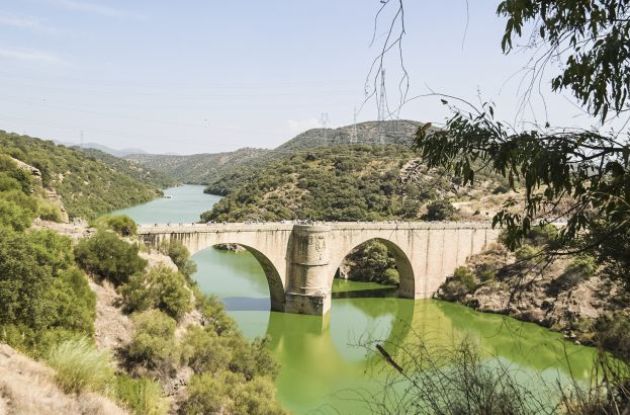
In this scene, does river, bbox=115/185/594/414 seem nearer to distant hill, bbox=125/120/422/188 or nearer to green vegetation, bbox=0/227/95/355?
green vegetation, bbox=0/227/95/355

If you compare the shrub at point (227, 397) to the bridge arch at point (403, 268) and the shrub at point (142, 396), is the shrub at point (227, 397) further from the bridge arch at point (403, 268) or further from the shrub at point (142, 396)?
the bridge arch at point (403, 268)

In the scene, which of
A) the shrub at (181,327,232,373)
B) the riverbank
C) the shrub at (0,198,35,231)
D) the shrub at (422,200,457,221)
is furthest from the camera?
the shrub at (422,200,457,221)

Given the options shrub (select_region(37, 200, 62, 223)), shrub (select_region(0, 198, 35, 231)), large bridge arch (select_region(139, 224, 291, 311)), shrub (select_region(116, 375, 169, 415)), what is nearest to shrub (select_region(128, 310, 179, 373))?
shrub (select_region(116, 375, 169, 415))

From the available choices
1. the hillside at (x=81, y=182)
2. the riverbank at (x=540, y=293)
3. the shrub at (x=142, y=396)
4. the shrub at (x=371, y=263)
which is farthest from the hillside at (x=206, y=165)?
the shrub at (x=142, y=396)

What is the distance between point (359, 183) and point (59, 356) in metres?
36.3

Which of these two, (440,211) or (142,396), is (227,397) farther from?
(440,211)

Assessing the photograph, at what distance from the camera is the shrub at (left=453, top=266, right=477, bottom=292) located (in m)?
25.8

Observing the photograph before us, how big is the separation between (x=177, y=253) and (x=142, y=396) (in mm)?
9564

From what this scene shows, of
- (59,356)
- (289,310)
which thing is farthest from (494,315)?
(59,356)

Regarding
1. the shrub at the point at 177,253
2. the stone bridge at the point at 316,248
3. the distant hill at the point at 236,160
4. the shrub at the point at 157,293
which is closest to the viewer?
the shrub at the point at 157,293

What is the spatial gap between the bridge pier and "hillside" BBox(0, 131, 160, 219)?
21.2 m

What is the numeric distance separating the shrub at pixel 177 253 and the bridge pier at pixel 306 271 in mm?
4721

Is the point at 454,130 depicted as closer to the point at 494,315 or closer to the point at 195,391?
the point at 195,391

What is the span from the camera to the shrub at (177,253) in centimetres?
1750
